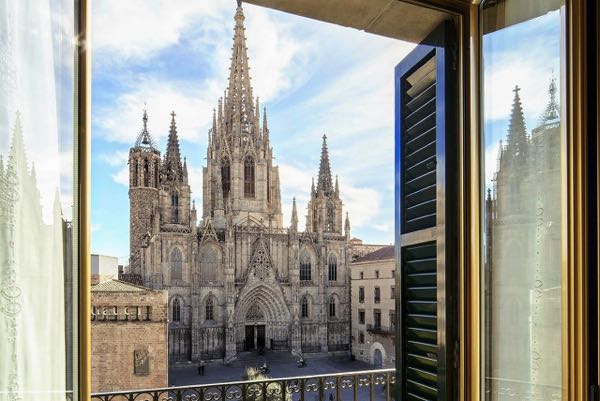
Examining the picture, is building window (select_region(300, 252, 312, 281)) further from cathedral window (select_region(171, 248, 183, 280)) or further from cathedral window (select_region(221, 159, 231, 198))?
cathedral window (select_region(171, 248, 183, 280))

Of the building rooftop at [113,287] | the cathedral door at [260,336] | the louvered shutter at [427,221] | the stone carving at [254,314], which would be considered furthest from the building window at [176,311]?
the louvered shutter at [427,221]

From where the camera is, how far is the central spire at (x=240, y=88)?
2064 cm

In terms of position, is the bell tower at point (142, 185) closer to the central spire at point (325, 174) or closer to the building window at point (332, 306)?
the central spire at point (325, 174)

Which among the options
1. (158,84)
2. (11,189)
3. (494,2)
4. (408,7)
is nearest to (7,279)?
(11,189)

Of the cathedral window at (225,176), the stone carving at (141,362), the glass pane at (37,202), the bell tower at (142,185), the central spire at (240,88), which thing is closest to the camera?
the glass pane at (37,202)

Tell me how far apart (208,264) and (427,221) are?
16.7 m

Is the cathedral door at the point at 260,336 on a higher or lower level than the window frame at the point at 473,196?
lower

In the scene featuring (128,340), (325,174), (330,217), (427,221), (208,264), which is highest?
(325,174)

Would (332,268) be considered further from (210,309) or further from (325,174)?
(210,309)

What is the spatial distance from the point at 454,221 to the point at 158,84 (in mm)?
16145

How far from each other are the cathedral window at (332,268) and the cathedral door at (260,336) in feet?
12.6

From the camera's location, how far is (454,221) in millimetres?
1199

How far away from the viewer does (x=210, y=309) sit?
17.0 meters

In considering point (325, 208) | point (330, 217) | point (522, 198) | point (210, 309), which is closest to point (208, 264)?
point (210, 309)
